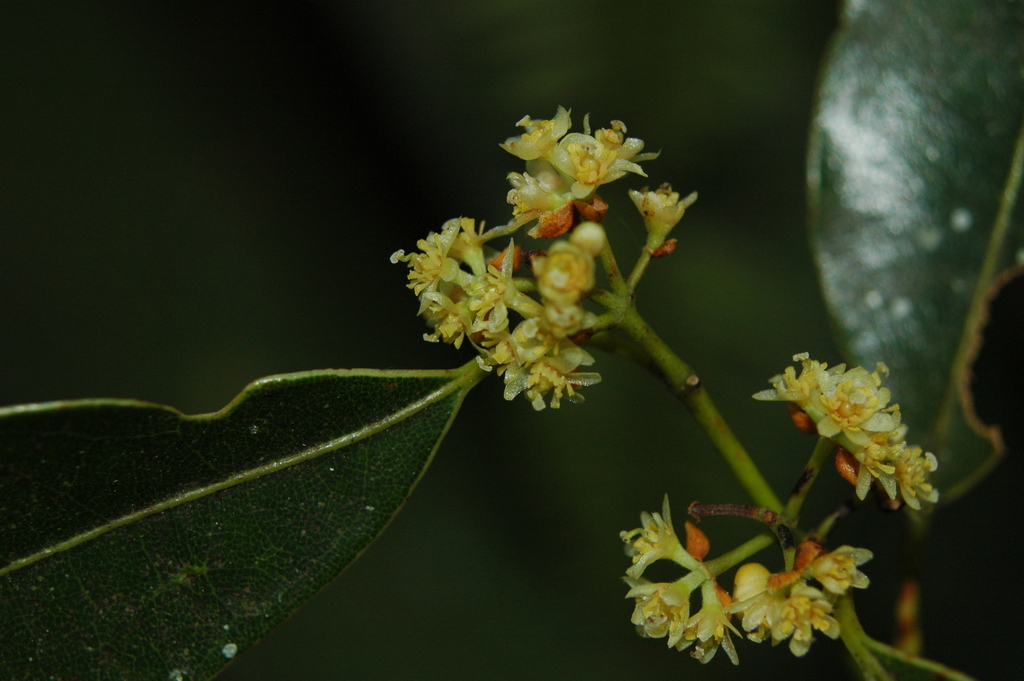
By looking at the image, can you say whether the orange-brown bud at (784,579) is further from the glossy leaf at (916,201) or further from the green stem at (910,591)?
the glossy leaf at (916,201)

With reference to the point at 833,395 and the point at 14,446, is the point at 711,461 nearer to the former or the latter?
the point at 833,395

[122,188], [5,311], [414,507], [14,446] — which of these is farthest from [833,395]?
[5,311]

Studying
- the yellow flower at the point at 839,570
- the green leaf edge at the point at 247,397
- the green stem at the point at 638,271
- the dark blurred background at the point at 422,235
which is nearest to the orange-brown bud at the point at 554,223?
the green stem at the point at 638,271

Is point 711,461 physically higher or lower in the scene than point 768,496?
lower

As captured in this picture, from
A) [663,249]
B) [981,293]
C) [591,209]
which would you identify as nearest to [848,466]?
[663,249]

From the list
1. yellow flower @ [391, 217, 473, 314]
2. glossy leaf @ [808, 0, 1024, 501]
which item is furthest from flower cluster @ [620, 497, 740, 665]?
glossy leaf @ [808, 0, 1024, 501]

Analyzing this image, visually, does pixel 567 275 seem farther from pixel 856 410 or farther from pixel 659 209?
pixel 856 410
